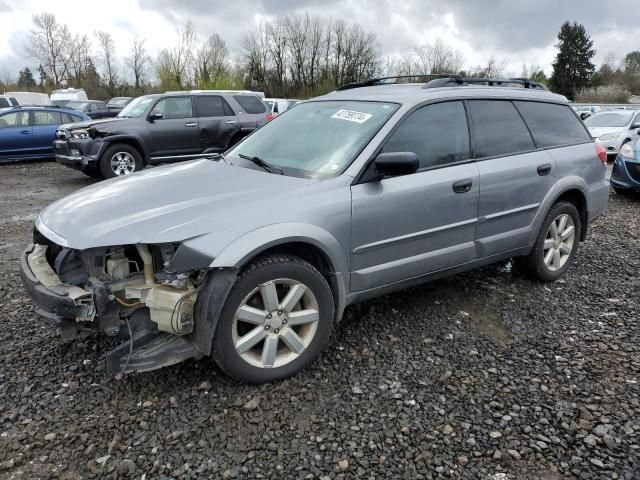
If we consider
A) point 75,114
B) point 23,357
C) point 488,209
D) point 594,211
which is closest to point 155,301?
point 23,357

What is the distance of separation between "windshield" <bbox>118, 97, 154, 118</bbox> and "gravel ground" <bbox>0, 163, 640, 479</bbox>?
22.6 feet

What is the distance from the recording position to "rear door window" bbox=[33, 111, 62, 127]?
12.4m

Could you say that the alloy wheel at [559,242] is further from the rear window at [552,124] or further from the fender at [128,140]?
the fender at [128,140]

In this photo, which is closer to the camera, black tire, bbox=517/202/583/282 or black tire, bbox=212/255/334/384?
black tire, bbox=212/255/334/384

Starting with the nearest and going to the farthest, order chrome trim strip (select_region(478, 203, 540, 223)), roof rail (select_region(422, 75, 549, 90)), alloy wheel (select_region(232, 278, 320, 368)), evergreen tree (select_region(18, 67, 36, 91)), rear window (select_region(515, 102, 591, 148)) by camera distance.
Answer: alloy wheel (select_region(232, 278, 320, 368)), chrome trim strip (select_region(478, 203, 540, 223)), roof rail (select_region(422, 75, 549, 90)), rear window (select_region(515, 102, 591, 148)), evergreen tree (select_region(18, 67, 36, 91))

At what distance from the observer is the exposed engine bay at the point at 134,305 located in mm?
2648

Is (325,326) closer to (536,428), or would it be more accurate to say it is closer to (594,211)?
(536,428)

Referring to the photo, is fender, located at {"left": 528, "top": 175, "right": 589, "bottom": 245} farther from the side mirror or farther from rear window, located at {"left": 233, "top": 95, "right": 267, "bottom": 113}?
rear window, located at {"left": 233, "top": 95, "right": 267, "bottom": 113}

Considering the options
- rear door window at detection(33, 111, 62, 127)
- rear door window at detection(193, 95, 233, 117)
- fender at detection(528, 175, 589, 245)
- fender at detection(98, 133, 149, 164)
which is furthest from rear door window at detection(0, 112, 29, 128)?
fender at detection(528, 175, 589, 245)

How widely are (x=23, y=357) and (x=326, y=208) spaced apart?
7.10 feet

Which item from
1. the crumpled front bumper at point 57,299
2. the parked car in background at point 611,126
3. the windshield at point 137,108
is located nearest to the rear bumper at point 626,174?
the parked car in background at point 611,126

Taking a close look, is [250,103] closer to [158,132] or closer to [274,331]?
[158,132]

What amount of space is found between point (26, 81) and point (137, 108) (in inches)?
2421

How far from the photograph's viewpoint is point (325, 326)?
3070 mm
